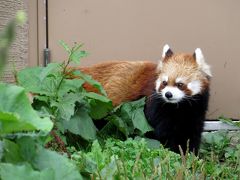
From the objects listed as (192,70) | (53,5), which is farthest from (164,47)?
(53,5)

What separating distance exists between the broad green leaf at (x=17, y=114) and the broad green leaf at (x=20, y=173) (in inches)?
4.2

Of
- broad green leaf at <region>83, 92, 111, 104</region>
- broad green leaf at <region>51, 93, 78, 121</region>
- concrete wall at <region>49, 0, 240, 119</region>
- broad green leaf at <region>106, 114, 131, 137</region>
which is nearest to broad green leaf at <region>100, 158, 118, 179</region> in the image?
broad green leaf at <region>51, 93, 78, 121</region>

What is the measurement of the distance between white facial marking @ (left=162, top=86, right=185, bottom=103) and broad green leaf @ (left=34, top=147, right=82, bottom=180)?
3.03 meters

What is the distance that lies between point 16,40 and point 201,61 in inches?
59.6

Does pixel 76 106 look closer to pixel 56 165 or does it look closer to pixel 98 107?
pixel 98 107

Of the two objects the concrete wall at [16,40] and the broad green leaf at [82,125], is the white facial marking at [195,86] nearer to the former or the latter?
the broad green leaf at [82,125]

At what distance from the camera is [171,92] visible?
4.78m

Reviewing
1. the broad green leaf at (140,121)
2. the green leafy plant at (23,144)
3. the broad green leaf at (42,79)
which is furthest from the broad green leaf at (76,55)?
the green leafy plant at (23,144)

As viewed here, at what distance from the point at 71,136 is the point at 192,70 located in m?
1.24

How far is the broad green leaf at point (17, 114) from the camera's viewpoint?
1.62 m

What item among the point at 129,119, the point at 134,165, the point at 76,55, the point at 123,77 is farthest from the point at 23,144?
the point at 123,77

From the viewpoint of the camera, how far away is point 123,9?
5.39 metres

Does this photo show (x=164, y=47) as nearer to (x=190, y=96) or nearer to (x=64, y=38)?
(x=190, y=96)

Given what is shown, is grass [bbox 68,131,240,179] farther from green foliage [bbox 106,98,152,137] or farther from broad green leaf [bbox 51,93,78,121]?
broad green leaf [bbox 51,93,78,121]
